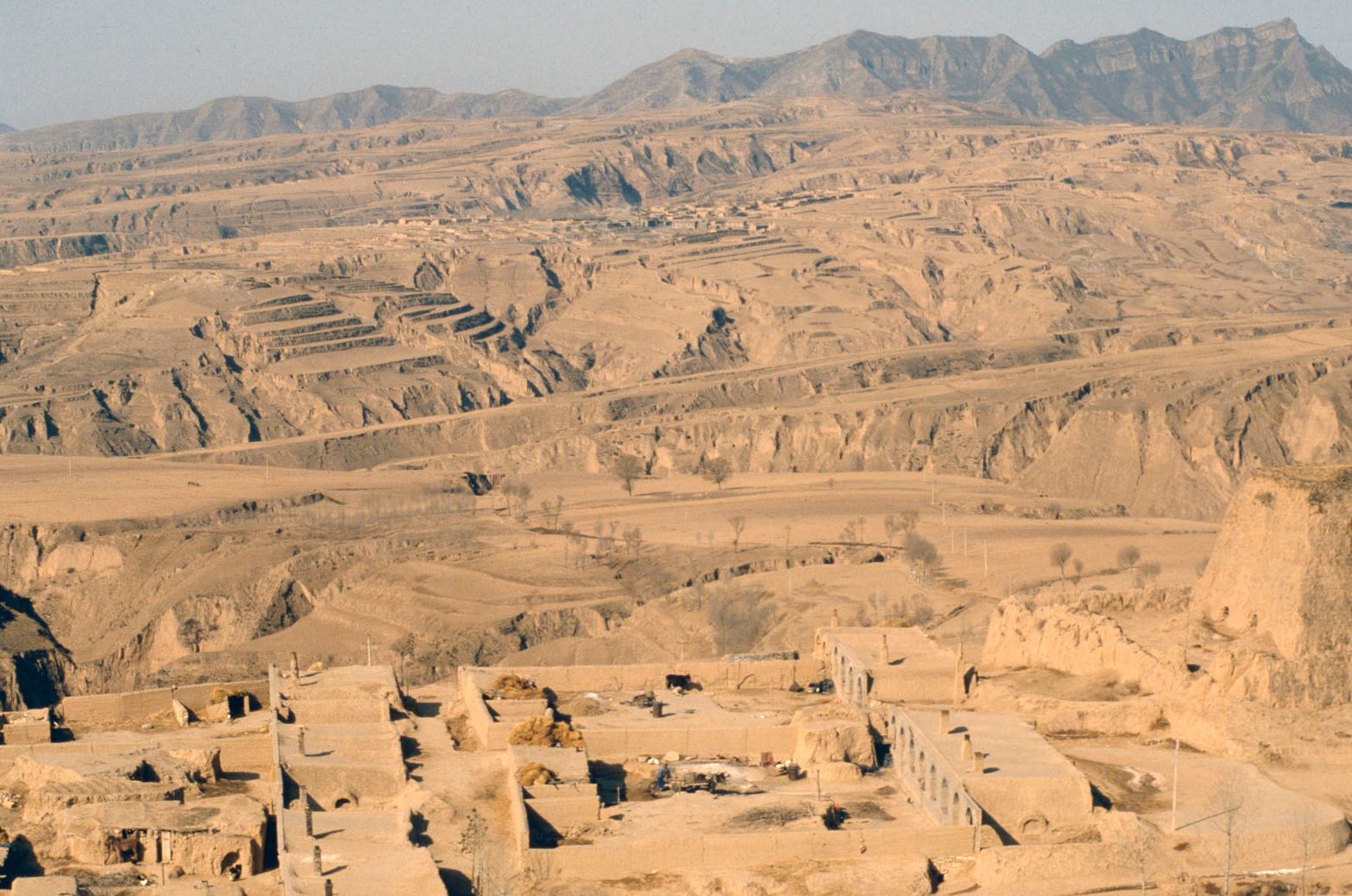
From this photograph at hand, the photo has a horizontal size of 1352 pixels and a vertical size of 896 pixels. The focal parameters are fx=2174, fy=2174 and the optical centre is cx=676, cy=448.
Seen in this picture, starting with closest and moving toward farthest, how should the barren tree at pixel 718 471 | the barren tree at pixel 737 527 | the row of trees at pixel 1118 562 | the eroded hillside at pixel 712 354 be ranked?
Answer: 1. the row of trees at pixel 1118 562
2. the barren tree at pixel 737 527
3. the barren tree at pixel 718 471
4. the eroded hillside at pixel 712 354

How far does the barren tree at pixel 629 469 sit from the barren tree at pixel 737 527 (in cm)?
1350

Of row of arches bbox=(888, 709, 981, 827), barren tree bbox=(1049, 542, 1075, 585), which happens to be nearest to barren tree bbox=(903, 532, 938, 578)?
barren tree bbox=(1049, 542, 1075, 585)

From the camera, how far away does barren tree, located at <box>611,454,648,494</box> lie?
108 meters

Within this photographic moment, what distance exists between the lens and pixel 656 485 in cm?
10925

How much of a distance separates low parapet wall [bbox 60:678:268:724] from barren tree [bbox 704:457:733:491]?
58.3 meters

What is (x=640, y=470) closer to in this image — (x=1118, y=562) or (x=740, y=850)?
(x=1118, y=562)

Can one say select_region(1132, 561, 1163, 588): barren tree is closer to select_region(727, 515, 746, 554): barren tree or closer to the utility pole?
select_region(727, 515, 746, 554): barren tree

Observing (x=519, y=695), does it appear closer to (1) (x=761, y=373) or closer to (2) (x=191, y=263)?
(1) (x=761, y=373)

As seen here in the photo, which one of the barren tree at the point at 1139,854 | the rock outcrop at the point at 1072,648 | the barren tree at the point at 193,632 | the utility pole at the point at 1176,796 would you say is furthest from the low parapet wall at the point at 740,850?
the barren tree at the point at 193,632

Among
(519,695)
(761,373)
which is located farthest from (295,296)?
(519,695)

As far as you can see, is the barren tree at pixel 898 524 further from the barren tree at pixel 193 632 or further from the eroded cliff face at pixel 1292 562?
the eroded cliff face at pixel 1292 562

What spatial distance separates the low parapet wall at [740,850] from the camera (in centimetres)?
3597

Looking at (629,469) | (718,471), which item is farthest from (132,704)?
(629,469)

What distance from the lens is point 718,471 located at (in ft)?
354
